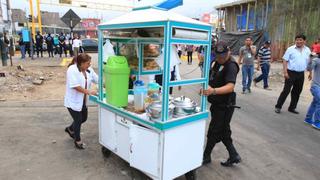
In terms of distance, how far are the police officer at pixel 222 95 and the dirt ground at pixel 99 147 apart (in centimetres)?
45

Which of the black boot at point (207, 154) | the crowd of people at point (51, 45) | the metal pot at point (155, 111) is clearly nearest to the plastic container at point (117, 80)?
the metal pot at point (155, 111)

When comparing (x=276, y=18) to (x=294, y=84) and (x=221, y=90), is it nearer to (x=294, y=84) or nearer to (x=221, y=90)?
(x=294, y=84)

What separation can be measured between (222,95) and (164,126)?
112 cm

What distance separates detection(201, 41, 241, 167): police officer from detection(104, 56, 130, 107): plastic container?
1091 mm

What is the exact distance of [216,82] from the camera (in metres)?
3.87

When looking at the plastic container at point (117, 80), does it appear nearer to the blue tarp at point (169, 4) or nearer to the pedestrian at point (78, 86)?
the pedestrian at point (78, 86)

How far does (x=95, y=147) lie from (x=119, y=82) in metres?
1.54

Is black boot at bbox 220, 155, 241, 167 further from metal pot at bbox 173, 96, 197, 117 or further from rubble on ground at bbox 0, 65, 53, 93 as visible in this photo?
rubble on ground at bbox 0, 65, 53, 93

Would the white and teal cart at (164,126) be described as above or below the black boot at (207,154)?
above

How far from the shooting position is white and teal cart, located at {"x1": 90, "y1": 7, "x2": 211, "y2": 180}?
3.07 m

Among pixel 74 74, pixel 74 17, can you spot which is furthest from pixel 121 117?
pixel 74 17

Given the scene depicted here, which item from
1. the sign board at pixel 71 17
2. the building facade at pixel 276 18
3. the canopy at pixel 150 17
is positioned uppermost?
the building facade at pixel 276 18

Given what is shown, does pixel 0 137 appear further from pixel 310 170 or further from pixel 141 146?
pixel 310 170

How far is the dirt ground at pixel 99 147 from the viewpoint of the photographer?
156 inches
